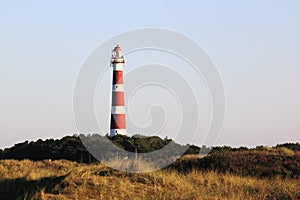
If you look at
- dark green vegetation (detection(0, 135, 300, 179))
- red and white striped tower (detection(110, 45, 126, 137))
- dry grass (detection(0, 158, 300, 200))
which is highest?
red and white striped tower (detection(110, 45, 126, 137))

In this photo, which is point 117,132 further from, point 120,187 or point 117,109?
point 120,187

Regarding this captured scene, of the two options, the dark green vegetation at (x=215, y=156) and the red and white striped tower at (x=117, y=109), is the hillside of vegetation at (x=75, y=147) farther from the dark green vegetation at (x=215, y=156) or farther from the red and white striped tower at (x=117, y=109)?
the red and white striped tower at (x=117, y=109)

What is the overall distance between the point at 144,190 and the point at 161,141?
2710cm

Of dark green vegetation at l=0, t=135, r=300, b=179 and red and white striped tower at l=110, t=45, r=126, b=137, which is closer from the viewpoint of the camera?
dark green vegetation at l=0, t=135, r=300, b=179

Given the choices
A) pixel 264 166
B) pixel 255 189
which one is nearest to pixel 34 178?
pixel 255 189

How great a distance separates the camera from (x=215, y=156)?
1156 inches

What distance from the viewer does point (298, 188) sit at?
17.9 meters

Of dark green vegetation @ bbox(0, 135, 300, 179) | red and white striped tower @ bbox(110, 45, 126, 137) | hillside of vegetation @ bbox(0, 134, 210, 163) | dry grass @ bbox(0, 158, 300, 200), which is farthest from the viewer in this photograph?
red and white striped tower @ bbox(110, 45, 126, 137)

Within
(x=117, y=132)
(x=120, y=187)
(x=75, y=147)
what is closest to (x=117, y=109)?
(x=117, y=132)

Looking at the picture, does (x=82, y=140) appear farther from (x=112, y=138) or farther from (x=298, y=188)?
(x=298, y=188)

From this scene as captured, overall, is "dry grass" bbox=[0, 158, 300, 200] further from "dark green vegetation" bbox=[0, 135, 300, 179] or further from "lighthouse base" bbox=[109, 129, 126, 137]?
"lighthouse base" bbox=[109, 129, 126, 137]

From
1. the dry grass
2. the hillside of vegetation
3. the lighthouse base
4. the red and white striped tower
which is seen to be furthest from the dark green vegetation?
the dry grass

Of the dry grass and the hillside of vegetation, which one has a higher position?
the hillside of vegetation

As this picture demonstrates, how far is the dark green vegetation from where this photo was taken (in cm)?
2631
